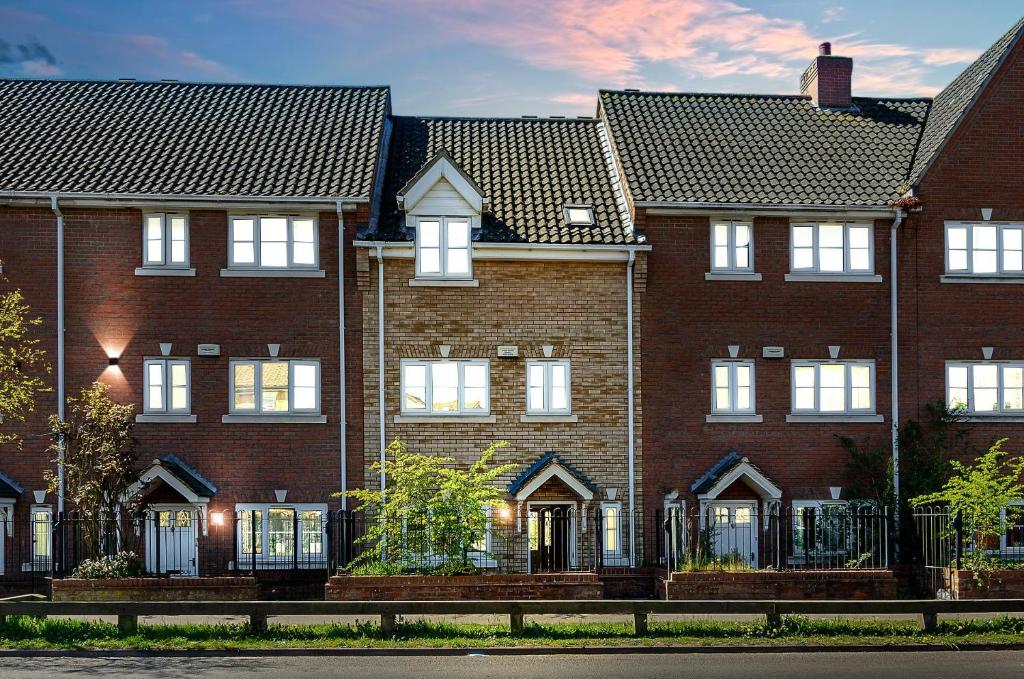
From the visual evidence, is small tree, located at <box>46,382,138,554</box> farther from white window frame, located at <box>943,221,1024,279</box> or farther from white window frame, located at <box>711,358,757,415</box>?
white window frame, located at <box>943,221,1024,279</box>

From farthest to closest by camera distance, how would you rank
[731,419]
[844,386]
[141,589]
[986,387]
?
1. [986,387]
2. [844,386]
3. [731,419]
4. [141,589]

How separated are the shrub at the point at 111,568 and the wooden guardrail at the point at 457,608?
3.69 m

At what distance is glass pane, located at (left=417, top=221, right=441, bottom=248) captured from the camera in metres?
27.4

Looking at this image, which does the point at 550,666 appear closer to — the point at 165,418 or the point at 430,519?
the point at 430,519

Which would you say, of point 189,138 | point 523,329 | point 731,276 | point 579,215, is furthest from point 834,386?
point 189,138

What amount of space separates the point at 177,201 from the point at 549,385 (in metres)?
10.2

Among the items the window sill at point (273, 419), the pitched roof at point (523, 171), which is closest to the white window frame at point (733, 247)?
the pitched roof at point (523, 171)

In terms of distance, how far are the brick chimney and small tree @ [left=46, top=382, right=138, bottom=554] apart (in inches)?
847

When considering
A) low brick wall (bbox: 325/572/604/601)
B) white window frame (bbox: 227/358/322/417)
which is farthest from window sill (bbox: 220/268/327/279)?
low brick wall (bbox: 325/572/604/601)

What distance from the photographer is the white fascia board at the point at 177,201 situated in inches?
1043

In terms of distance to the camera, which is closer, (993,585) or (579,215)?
→ (993,585)

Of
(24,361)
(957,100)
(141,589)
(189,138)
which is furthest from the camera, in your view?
(957,100)

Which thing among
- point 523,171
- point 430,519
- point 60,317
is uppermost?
point 523,171

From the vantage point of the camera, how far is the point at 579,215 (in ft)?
93.1
